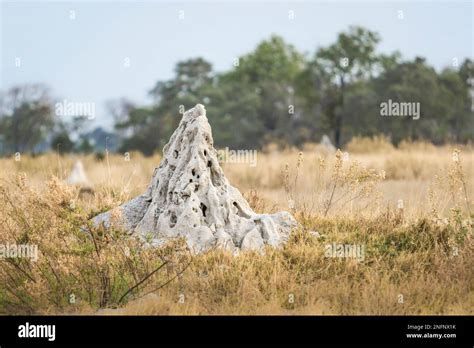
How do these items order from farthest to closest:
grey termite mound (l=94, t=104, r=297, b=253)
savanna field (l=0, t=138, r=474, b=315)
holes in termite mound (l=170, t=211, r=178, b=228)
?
holes in termite mound (l=170, t=211, r=178, b=228) → grey termite mound (l=94, t=104, r=297, b=253) → savanna field (l=0, t=138, r=474, b=315)

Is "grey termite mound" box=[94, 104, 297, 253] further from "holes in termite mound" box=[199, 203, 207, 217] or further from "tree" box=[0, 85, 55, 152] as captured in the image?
"tree" box=[0, 85, 55, 152]

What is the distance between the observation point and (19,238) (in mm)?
8328

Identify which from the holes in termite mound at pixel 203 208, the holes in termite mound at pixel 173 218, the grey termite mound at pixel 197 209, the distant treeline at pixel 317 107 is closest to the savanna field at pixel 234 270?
the grey termite mound at pixel 197 209

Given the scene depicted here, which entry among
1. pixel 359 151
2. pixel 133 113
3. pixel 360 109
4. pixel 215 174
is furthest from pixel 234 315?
pixel 133 113

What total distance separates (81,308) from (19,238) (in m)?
1.72

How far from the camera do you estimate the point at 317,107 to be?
46188mm

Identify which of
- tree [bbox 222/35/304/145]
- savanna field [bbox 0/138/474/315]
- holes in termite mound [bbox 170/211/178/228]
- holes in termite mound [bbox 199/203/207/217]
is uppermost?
tree [bbox 222/35/304/145]

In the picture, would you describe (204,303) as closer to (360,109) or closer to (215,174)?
(215,174)

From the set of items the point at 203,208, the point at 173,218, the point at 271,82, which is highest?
the point at 271,82

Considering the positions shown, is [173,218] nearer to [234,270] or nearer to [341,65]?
[234,270]

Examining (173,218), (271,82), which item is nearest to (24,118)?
(271,82)

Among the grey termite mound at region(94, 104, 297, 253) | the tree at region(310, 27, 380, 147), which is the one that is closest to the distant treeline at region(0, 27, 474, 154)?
A: the tree at region(310, 27, 380, 147)

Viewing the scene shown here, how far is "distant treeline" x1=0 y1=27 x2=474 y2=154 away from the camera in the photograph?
1702 inches

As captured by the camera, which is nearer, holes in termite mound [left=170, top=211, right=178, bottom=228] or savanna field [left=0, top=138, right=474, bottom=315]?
savanna field [left=0, top=138, right=474, bottom=315]
